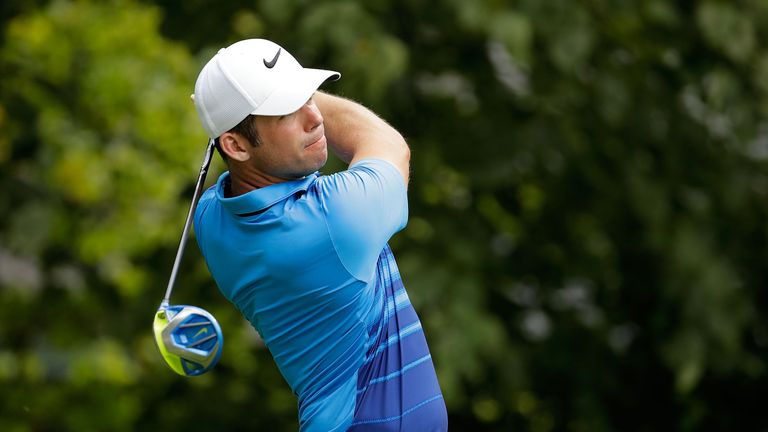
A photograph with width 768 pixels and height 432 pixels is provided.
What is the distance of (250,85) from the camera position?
2.46 metres

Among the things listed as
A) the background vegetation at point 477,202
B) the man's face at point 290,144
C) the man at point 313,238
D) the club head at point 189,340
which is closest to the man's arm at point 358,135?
the man at point 313,238

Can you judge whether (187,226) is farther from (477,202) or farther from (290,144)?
(477,202)

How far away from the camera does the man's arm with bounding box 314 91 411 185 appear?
270 cm

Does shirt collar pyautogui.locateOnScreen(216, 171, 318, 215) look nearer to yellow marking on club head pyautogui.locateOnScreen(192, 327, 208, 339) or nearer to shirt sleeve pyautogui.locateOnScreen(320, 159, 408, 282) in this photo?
shirt sleeve pyautogui.locateOnScreen(320, 159, 408, 282)

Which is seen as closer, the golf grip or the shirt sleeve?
the shirt sleeve

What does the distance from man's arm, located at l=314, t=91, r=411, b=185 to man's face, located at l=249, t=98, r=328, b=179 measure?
0.58 feet

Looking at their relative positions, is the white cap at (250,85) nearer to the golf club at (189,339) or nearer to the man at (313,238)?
the man at (313,238)

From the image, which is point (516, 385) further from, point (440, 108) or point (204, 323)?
point (204, 323)

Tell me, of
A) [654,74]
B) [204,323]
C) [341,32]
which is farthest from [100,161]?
[204,323]

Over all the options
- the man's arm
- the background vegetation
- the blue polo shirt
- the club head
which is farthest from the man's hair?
the background vegetation

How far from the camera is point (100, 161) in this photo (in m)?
6.73

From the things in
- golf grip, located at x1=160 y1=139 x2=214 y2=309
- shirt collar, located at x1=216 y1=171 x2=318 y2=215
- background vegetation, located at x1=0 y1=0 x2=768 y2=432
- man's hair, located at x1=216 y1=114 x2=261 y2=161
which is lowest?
background vegetation, located at x1=0 y1=0 x2=768 y2=432

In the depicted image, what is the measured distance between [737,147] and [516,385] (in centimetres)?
160

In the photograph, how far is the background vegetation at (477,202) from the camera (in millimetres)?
5371
